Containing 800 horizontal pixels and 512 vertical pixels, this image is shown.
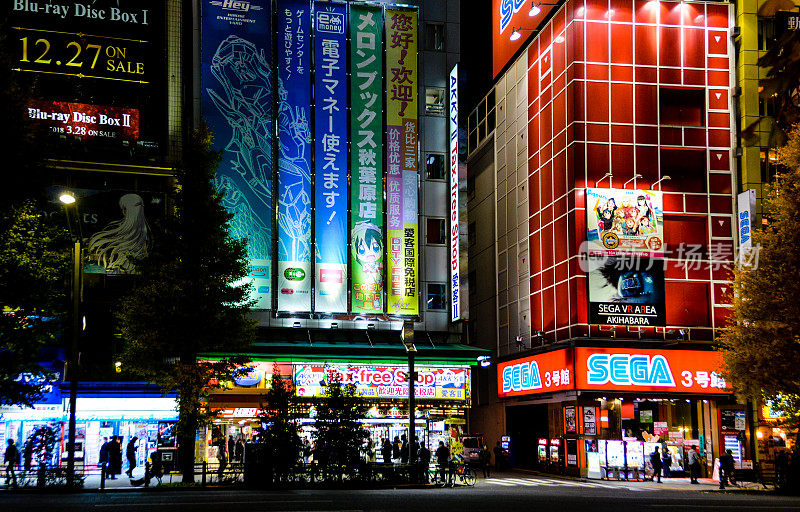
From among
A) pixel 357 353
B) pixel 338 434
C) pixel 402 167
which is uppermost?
pixel 402 167

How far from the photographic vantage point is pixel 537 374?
144 feet

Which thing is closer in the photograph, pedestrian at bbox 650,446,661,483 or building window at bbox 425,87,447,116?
pedestrian at bbox 650,446,661,483

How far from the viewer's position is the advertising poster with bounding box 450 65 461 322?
44.0 metres

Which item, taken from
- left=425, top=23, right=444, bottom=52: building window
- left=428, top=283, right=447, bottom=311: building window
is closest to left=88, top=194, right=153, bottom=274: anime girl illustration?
left=428, top=283, right=447, bottom=311: building window

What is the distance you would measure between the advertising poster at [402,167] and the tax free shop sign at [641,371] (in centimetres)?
923

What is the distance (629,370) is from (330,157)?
1871cm

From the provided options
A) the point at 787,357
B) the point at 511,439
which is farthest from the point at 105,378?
the point at 787,357

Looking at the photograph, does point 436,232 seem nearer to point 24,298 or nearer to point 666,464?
point 666,464

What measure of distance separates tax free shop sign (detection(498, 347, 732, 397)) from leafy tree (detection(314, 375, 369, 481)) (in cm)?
1321

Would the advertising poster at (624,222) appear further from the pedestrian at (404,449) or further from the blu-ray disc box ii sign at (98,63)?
the blu-ray disc box ii sign at (98,63)

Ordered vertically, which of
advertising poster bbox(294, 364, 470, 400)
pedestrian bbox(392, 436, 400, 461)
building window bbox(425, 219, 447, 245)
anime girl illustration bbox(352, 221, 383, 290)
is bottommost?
pedestrian bbox(392, 436, 400, 461)

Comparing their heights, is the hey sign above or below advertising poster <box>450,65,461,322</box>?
below

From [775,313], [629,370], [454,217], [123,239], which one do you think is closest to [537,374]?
[629,370]

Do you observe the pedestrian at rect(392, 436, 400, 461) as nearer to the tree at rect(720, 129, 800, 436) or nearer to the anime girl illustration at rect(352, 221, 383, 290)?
the anime girl illustration at rect(352, 221, 383, 290)
